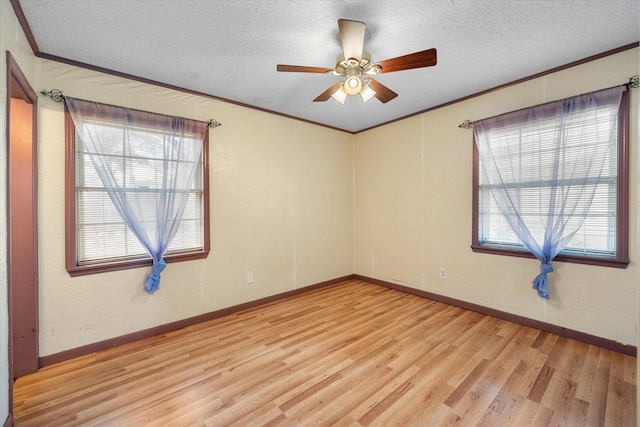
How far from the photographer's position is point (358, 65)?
1934mm

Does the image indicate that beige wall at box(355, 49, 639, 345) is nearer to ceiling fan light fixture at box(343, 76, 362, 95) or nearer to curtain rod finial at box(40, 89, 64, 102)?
ceiling fan light fixture at box(343, 76, 362, 95)

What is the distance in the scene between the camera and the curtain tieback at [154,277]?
2.49 meters

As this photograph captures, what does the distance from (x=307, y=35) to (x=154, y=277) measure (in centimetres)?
250

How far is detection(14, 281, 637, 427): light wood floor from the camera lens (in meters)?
1.59

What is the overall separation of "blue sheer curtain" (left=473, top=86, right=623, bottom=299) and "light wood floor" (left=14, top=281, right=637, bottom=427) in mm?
833

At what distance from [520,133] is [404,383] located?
Answer: 262 cm

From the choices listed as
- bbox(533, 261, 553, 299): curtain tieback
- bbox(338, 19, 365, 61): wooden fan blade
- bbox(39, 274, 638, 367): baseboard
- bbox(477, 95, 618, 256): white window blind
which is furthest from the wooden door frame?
bbox(533, 261, 553, 299): curtain tieback

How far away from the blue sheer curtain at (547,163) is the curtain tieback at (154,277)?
348cm

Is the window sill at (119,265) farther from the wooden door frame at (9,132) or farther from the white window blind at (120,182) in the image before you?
the wooden door frame at (9,132)

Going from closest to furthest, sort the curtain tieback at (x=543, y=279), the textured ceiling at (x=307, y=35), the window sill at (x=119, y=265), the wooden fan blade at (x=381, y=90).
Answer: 1. the textured ceiling at (x=307, y=35)
2. the wooden fan blade at (x=381, y=90)
3. the window sill at (x=119, y=265)
4. the curtain tieback at (x=543, y=279)

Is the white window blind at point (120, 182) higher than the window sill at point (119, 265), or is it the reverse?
the white window blind at point (120, 182)

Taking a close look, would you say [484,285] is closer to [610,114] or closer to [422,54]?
[610,114]

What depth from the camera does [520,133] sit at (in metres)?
2.69

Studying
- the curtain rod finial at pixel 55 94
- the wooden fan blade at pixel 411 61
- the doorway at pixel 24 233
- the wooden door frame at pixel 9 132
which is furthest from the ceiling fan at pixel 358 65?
the doorway at pixel 24 233
